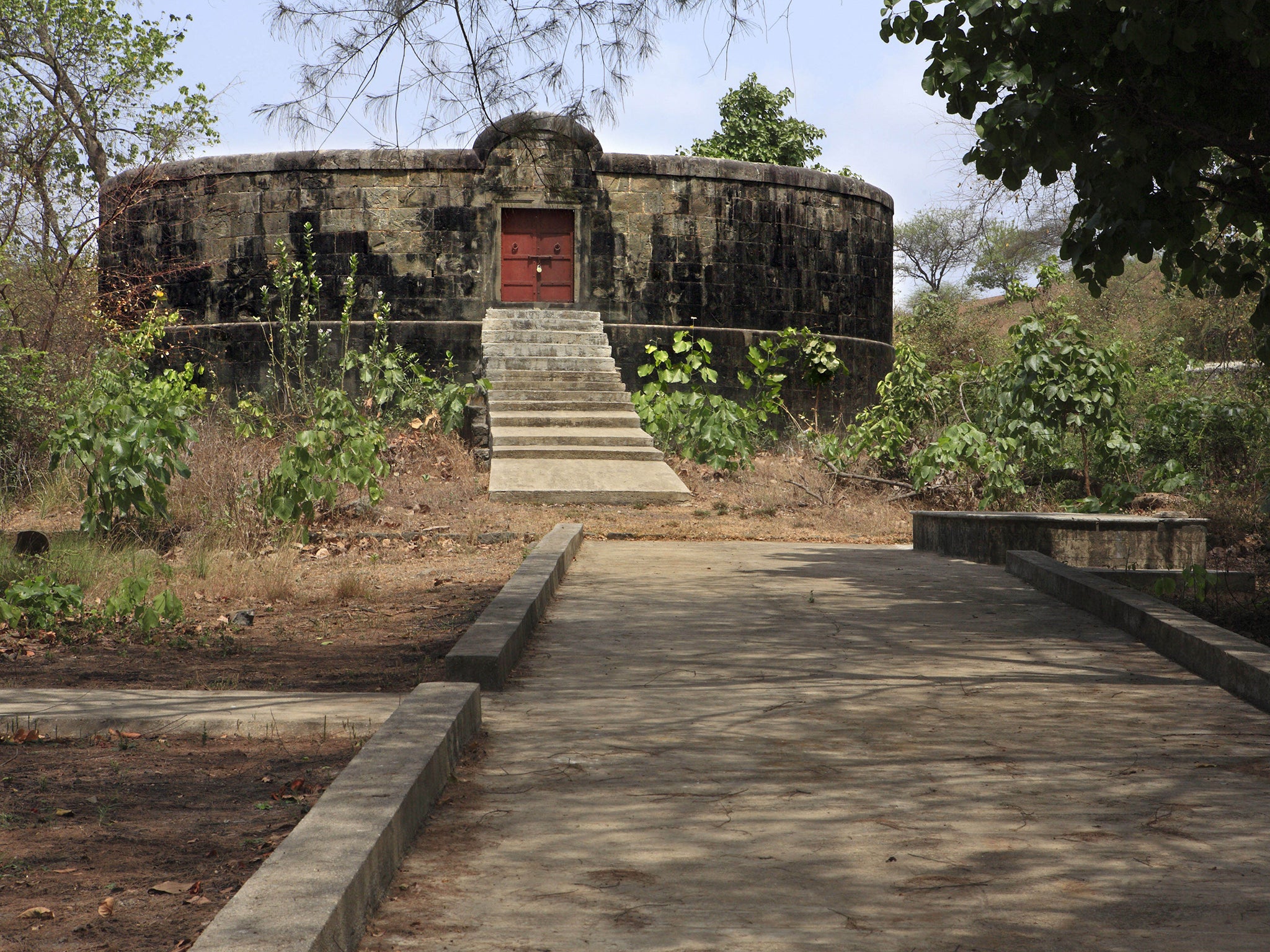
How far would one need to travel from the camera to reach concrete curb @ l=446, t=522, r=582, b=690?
4609mm

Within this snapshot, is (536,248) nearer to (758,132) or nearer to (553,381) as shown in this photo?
(553,381)

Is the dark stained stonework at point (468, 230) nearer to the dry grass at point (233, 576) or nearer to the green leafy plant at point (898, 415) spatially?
the green leafy plant at point (898, 415)

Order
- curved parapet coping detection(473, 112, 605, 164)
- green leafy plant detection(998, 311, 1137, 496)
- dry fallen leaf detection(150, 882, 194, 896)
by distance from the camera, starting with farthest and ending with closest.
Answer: green leafy plant detection(998, 311, 1137, 496) < curved parapet coping detection(473, 112, 605, 164) < dry fallen leaf detection(150, 882, 194, 896)

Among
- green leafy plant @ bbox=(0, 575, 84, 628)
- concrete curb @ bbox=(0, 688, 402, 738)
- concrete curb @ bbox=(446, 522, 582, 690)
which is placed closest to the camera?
concrete curb @ bbox=(0, 688, 402, 738)

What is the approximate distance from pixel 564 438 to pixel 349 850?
11524 millimetres

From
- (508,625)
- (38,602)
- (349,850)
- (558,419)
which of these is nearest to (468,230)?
(558,419)

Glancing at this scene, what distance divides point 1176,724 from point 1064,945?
2.12m

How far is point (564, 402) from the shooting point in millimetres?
15133

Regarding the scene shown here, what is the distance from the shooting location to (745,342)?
1819 centimetres

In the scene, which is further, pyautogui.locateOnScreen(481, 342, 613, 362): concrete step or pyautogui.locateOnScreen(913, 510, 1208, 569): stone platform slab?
pyautogui.locateOnScreen(481, 342, 613, 362): concrete step

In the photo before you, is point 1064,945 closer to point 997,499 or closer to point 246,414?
point 997,499

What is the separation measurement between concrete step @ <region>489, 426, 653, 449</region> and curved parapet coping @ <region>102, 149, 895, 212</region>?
4660mm

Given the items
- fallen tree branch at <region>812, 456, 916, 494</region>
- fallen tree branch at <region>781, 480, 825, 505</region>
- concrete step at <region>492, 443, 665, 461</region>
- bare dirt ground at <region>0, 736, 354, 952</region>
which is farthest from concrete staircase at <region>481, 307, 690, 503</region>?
bare dirt ground at <region>0, 736, 354, 952</region>

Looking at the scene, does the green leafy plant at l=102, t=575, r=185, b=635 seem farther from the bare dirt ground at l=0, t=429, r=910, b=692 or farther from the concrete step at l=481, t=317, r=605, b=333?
the concrete step at l=481, t=317, r=605, b=333
